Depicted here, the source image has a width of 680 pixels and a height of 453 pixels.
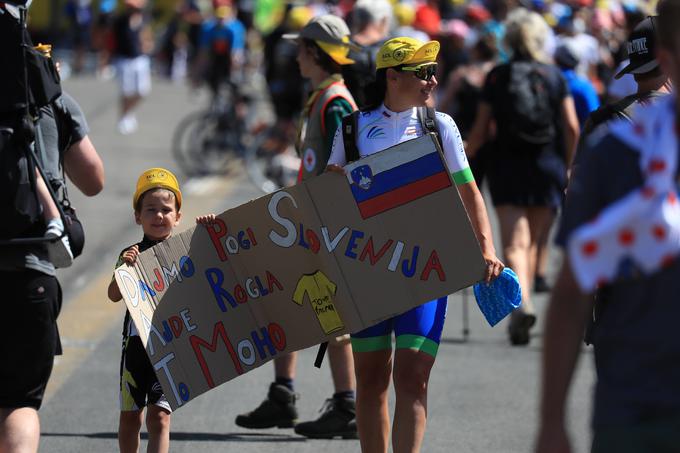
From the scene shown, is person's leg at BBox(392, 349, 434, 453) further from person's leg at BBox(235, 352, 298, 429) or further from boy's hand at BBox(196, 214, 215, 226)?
person's leg at BBox(235, 352, 298, 429)

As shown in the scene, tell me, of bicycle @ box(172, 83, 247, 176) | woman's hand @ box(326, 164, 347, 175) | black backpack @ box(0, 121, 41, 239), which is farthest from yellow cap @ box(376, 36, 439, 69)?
bicycle @ box(172, 83, 247, 176)

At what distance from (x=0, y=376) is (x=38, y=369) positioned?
130mm

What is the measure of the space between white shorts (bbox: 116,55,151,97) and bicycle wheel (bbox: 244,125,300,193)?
4.27 metres

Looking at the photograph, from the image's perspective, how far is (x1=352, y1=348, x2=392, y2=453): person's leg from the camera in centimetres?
537

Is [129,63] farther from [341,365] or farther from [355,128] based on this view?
[355,128]

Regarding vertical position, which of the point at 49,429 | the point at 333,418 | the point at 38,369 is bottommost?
the point at 333,418

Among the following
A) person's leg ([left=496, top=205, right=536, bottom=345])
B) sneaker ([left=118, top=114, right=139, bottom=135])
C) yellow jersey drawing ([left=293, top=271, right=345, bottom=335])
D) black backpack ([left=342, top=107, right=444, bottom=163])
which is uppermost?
black backpack ([left=342, top=107, right=444, bottom=163])

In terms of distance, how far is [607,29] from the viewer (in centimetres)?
1784

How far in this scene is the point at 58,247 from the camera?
4641 millimetres

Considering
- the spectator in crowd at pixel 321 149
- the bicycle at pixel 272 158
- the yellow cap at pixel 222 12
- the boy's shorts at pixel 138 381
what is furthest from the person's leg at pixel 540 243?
the yellow cap at pixel 222 12

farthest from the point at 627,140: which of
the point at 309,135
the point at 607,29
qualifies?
the point at 607,29

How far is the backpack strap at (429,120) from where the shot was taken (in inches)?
211

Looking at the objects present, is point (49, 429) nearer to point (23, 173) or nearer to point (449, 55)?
point (23, 173)

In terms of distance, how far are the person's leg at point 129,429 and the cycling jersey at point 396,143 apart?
2.94ft
